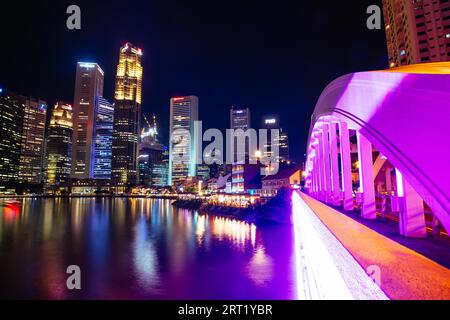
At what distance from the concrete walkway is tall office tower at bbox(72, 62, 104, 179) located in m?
194

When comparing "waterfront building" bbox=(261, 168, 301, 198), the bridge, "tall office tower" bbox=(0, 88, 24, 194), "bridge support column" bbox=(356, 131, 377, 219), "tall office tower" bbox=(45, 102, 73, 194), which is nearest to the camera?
the bridge

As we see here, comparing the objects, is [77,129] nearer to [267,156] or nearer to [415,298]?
[267,156]

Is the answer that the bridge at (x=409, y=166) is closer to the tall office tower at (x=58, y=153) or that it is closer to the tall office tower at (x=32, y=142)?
the tall office tower at (x=32, y=142)

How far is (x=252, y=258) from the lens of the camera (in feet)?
80.0

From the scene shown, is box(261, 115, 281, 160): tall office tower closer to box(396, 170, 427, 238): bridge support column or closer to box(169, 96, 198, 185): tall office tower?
box(169, 96, 198, 185): tall office tower

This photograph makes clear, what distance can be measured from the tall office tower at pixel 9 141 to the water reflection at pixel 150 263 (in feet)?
377

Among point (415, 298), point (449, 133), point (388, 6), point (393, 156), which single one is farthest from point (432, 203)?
point (388, 6)

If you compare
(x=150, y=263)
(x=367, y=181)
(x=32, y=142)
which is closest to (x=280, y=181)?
(x=150, y=263)

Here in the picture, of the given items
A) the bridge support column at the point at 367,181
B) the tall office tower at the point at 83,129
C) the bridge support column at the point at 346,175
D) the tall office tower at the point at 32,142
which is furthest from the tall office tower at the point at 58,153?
the bridge support column at the point at 367,181

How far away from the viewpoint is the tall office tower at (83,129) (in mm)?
176375

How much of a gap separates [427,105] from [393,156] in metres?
1.61

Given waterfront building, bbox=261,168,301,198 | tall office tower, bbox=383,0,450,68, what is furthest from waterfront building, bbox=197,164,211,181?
tall office tower, bbox=383,0,450,68

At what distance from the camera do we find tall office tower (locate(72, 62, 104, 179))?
176375 mm

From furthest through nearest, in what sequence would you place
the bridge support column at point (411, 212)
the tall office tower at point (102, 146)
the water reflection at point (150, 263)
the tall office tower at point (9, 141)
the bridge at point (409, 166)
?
the tall office tower at point (102, 146), the tall office tower at point (9, 141), the water reflection at point (150, 263), the bridge support column at point (411, 212), the bridge at point (409, 166)
